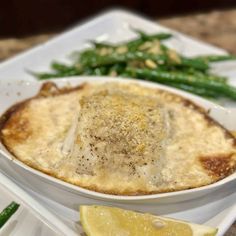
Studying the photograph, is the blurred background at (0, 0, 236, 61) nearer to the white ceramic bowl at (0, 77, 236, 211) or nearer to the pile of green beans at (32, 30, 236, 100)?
the pile of green beans at (32, 30, 236, 100)

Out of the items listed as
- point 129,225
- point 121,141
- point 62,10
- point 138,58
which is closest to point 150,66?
point 138,58

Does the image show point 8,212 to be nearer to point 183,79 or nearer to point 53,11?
point 183,79

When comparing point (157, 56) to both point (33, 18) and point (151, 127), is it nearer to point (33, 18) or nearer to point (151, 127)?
point (151, 127)

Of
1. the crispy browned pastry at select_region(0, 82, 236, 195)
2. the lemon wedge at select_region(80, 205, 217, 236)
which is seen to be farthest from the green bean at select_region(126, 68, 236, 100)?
the lemon wedge at select_region(80, 205, 217, 236)

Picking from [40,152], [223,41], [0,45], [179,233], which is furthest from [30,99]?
[223,41]

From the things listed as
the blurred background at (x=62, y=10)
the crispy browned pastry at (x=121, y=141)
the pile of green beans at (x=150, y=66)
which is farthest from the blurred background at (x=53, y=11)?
the crispy browned pastry at (x=121, y=141)

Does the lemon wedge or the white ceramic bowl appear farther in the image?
the white ceramic bowl

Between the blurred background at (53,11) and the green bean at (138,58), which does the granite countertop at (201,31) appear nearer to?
the green bean at (138,58)
